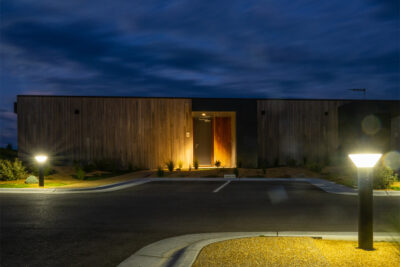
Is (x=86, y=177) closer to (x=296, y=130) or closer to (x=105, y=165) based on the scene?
(x=105, y=165)

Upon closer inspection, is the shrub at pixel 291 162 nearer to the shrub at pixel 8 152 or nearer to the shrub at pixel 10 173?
the shrub at pixel 10 173

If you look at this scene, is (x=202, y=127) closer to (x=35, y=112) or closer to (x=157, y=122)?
(x=157, y=122)

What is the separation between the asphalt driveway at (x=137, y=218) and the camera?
5.76m

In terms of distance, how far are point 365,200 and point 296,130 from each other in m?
20.1

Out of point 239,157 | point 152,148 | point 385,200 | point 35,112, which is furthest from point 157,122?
point 385,200

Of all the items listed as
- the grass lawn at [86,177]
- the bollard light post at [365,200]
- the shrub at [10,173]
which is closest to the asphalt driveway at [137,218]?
the bollard light post at [365,200]

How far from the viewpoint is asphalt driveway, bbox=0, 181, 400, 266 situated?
5.76m

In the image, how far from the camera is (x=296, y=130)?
81.4 feet

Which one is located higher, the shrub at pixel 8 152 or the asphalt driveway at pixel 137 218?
the shrub at pixel 8 152

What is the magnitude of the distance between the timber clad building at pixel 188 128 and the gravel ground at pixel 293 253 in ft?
57.2

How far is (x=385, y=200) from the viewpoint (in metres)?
10.9

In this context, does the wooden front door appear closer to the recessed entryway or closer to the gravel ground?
the recessed entryway

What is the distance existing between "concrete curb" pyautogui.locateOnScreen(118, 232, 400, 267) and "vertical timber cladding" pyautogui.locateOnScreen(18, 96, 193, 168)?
17101 mm

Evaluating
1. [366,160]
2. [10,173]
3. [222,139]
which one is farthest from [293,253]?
[222,139]
